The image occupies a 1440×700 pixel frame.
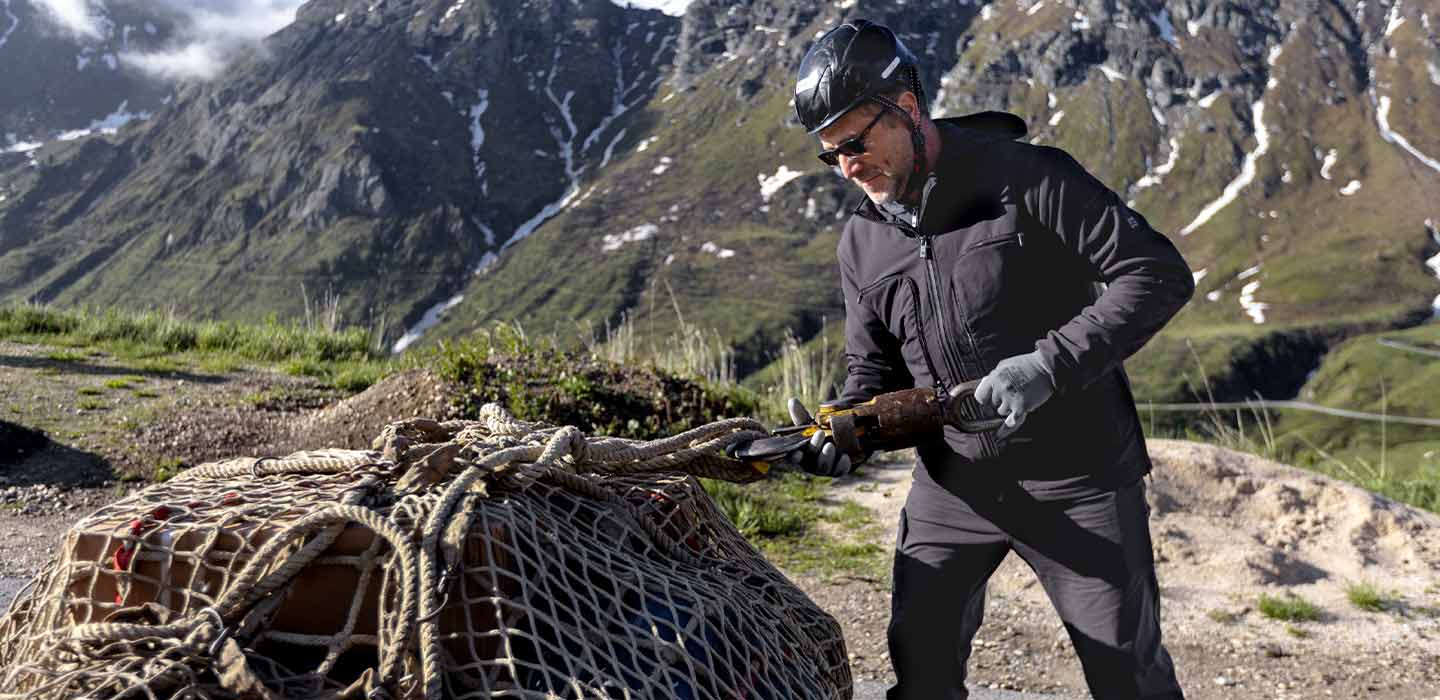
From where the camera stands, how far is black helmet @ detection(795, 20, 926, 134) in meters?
3.07

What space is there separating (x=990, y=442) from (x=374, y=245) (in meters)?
192

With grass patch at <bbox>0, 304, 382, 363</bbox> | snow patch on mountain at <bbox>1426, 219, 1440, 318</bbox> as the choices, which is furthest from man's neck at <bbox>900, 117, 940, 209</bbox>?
snow patch on mountain at <bbox>1426, 219, 1440, 318</bbox>

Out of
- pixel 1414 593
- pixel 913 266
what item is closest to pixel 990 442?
pixel 913 266

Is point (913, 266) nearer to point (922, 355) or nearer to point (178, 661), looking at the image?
point (922, 355)

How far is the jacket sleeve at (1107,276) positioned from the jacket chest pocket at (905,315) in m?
0.39

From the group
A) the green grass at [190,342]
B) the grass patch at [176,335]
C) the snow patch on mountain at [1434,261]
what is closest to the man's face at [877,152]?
the green grass at [190,342]

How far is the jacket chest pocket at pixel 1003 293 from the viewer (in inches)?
121

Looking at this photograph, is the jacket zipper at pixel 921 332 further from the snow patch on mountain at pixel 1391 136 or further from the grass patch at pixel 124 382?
the snow patch on mountain at pixel 1391 136

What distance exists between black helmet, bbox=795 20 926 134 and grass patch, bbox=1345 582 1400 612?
186 inches

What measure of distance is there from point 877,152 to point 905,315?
513 millimetres

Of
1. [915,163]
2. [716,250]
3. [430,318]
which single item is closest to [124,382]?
[915,163]

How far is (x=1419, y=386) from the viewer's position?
111875 mm

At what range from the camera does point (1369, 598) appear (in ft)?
19.7

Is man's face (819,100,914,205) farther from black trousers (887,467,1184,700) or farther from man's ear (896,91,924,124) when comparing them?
black trousers (887,467,1184,700)
